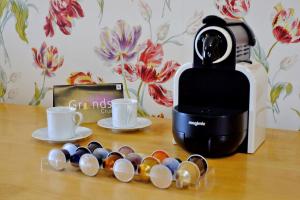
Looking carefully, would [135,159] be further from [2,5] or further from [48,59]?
[2,5]

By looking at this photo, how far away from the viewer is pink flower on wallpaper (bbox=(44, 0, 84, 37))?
1593 millimetres

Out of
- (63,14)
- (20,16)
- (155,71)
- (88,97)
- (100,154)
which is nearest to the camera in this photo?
(100,154)

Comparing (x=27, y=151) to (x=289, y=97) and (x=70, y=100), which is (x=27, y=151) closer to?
(x=70, y=100)

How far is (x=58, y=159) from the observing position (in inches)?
38.2

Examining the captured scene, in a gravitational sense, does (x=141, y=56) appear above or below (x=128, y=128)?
above

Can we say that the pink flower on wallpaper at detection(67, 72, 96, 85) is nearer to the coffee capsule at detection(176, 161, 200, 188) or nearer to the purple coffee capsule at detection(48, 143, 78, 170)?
the purple coffee capsule at detection(48, 143, 78, 170)

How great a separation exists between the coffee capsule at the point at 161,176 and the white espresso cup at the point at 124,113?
421 millimetres

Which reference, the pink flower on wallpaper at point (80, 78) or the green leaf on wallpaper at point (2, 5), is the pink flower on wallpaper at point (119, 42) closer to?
the pink flower on wallpaper at point (80, 78)

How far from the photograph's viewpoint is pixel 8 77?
181cm

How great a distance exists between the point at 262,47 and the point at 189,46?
229 millimetres

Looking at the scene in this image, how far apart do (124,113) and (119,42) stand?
34 cm

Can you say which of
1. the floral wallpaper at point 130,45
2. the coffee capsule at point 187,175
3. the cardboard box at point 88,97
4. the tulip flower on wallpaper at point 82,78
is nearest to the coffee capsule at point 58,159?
the coffee capsule at point 187,175

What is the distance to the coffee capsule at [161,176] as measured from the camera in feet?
2.86

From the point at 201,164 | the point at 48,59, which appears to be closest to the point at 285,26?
the point at 201,164
